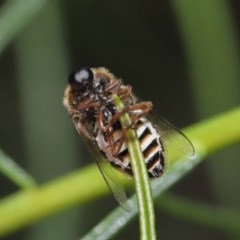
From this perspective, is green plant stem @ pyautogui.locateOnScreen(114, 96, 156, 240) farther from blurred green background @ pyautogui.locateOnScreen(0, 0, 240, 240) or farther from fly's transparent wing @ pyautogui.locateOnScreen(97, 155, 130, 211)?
blurred green background @ pyautogui.locateOnScreen(0, 0, 240, 240)

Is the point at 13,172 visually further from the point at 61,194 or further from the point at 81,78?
the point at 81,78

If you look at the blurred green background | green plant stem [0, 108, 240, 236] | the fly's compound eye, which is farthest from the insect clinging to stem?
the blurred green background

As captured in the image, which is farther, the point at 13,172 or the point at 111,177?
the point at 13,172

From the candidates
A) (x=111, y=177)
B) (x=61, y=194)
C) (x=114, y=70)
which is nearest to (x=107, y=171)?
(x=111, y=177)

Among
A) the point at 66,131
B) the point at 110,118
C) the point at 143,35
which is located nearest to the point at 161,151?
the point at 110,118

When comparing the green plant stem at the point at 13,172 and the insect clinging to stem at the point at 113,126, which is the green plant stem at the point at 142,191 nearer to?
the insect clinging to stem at the point at 113,126

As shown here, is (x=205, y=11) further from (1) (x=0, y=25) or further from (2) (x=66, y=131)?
(2) (x=66, y=131)

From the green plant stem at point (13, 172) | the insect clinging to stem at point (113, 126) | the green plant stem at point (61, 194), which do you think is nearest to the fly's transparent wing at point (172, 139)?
the insect clinging to stem at point (113, 126)

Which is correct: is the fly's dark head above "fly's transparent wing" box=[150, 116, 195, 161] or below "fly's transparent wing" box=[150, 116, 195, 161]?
above
